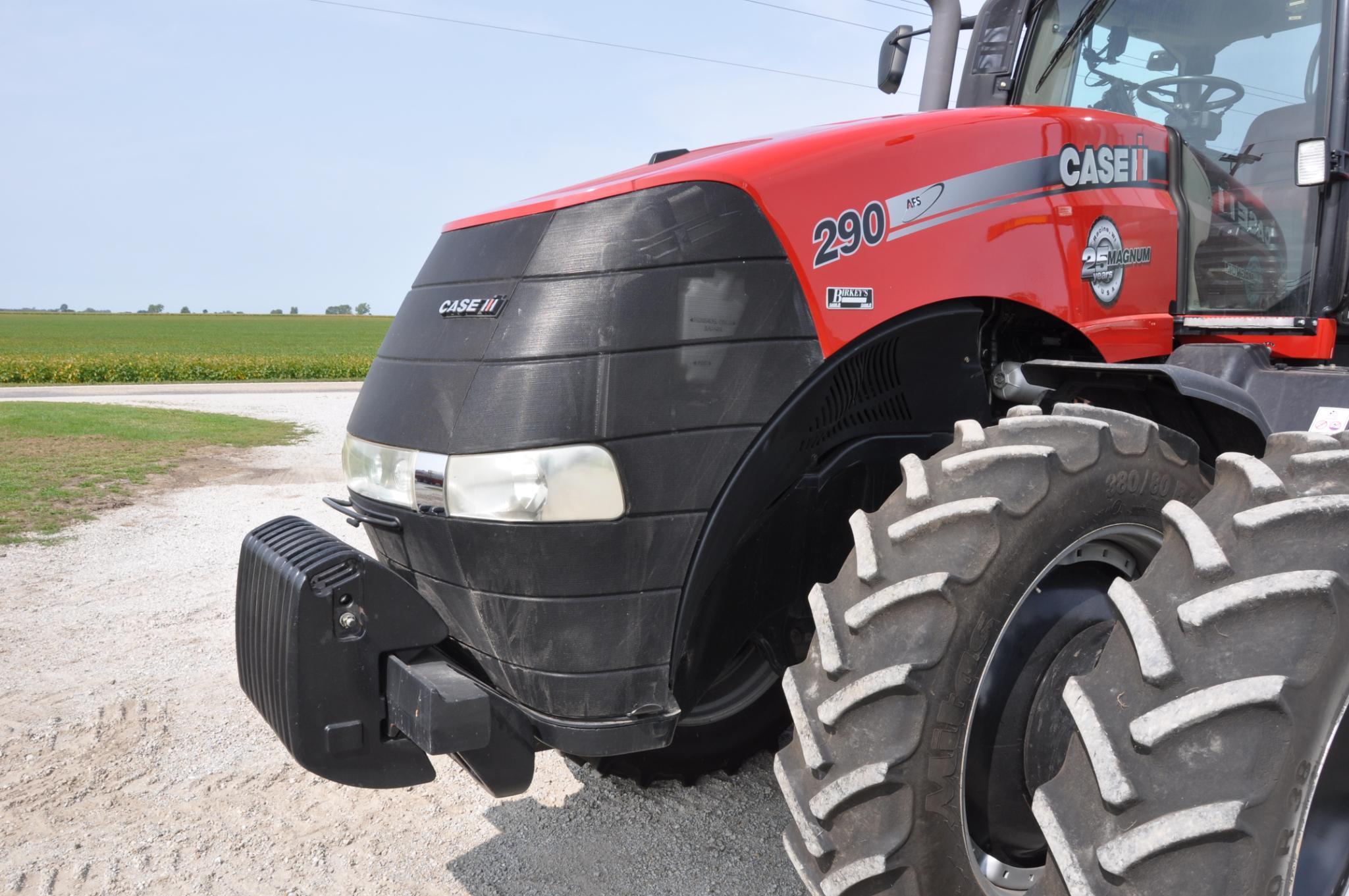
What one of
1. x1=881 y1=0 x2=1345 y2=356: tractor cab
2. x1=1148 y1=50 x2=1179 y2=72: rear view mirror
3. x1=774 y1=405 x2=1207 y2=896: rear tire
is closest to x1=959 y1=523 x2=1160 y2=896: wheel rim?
x1=774 y1=405 x2=1207 y2=896: rear tire

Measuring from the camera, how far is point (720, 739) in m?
2.87

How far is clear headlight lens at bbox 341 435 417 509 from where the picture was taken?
2055 mm

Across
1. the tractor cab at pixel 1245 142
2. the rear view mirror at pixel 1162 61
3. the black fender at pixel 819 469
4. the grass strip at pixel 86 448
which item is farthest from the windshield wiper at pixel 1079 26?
the grass strip at pixel 86 448

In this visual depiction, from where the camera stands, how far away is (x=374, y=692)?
1918 mm

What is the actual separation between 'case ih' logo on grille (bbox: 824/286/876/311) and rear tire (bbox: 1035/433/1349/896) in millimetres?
748

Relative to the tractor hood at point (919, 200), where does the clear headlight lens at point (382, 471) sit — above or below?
below

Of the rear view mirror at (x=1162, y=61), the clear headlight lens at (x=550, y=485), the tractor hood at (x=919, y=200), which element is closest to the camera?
the clear headlight lens at (x=550, y=485)

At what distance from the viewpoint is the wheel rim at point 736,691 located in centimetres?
281

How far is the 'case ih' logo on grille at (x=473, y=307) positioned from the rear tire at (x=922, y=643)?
81 centimetres

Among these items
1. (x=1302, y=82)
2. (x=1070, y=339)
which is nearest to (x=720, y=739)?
(x=1070, y=339)

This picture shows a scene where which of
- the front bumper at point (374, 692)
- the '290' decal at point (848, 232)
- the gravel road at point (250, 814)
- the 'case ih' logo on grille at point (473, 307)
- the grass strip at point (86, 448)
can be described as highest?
the '290' decal at point (848, 232)

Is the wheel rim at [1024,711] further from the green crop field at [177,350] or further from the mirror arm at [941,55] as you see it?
the green crop field at [177,350]

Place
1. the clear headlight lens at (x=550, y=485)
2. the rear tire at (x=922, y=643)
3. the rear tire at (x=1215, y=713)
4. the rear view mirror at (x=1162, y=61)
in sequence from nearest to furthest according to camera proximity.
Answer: the rear tire at (x=1215, y=713) < the rear tire at (x=922, y=643) < the clear headlight lens at (x=550, y=485) < the rear view mirror at (x=1162, y=61)

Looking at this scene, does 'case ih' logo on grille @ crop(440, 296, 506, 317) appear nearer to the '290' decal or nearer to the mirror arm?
the '290' decal
